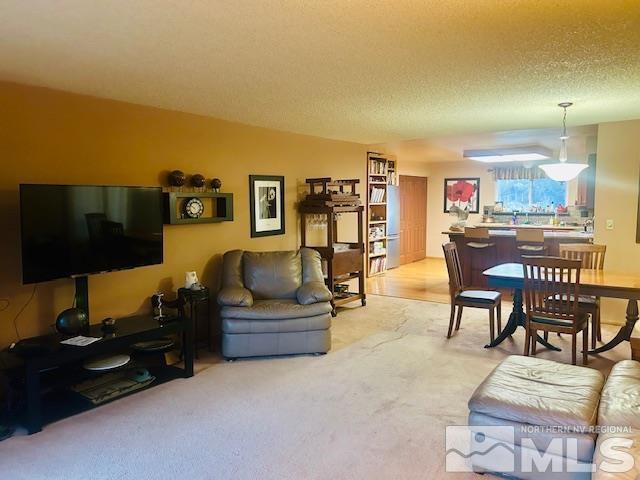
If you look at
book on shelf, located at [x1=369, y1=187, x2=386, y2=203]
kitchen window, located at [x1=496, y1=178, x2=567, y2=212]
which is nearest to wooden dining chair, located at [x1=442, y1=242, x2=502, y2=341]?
book on shelf, located at [x1=369, y1=187, x2=386, y2=203]

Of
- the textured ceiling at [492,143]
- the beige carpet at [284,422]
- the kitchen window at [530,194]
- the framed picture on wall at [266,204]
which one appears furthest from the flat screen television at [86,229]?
the kitchen window at [530,194]

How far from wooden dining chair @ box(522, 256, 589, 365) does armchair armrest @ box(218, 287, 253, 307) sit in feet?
7.99

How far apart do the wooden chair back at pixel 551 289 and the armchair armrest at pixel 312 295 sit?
5.82 feet

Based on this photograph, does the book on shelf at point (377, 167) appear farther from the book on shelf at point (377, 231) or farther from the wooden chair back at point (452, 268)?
the wooden chair back at point (452, 268)

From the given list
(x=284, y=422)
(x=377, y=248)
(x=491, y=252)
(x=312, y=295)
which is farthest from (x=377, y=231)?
(x=284, y=422)

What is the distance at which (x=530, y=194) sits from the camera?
32.9 feet

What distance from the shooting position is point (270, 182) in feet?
18.1

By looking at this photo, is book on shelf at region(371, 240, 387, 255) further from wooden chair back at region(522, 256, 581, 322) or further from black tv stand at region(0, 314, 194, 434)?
black tv stand at region(0, 314, 194, 434)

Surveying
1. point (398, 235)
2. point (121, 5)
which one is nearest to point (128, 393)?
point (121, 5)

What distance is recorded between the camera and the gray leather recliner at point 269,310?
13.6ft

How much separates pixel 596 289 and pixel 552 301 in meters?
0.37

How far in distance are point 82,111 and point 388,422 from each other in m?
3.26

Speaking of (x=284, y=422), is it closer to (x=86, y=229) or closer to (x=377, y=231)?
(x=86, y=229)

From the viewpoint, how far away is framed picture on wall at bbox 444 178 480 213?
412 inches
